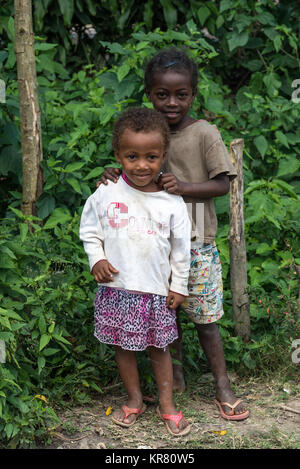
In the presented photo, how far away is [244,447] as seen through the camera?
299cm

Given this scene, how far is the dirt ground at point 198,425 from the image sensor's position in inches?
118

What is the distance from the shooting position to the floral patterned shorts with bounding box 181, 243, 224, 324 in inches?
125

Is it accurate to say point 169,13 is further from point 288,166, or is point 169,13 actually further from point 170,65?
point 170,65

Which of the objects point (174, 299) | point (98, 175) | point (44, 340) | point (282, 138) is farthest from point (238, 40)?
point (44, 340)

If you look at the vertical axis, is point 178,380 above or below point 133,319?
below

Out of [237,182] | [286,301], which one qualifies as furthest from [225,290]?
[237,182]

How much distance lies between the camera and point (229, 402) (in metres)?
3.29

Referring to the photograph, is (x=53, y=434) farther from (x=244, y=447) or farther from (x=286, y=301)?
(x=286, y=301)

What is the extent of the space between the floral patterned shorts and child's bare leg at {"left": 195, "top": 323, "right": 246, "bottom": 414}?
0.24 feet

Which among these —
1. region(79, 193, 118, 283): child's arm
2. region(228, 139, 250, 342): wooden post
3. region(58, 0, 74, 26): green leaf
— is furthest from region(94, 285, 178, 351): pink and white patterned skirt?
region(58, 0, 74, 26): green leaf

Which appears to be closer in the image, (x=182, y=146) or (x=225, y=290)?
(x=182, y=146)

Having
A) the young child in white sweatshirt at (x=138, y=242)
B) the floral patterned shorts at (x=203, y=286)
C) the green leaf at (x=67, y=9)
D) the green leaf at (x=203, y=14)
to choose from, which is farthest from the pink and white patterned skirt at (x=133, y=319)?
the green leaf at (x=203, y=14)

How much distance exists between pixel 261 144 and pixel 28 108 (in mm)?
1776

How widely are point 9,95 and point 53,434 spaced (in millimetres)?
2276
